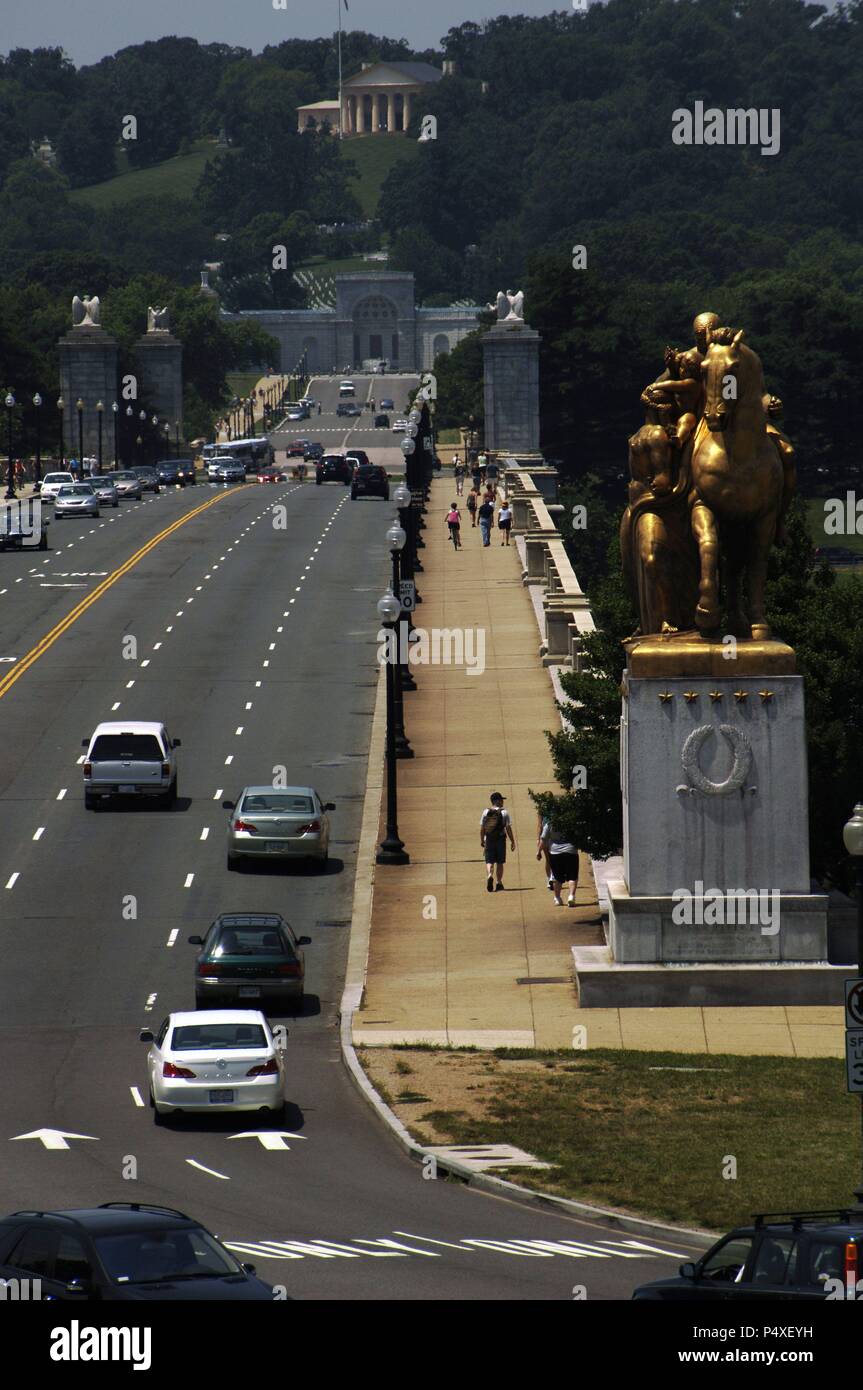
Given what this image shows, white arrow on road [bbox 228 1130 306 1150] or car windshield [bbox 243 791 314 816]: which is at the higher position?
car windshield [bbox 243 791 314 816]

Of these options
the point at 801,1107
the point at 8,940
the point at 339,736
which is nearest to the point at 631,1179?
the point at 801,1107

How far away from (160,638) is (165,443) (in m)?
85.8

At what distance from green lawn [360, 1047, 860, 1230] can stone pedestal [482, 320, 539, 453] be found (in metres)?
99.2

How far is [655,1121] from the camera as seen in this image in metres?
26.8

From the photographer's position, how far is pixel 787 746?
3195 centimetres

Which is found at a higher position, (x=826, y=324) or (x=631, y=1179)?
(x=826, y=324)

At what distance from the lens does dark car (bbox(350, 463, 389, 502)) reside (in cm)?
10550

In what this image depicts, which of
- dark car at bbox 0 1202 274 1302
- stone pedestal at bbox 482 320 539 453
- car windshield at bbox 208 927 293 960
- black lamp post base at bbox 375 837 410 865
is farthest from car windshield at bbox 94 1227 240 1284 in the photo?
stone pedestal at bbox 482 320 539 453

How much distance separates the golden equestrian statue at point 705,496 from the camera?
31.6m

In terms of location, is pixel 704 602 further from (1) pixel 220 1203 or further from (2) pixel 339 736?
(2) pixel 339 736

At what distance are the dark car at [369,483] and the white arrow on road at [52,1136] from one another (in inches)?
3128

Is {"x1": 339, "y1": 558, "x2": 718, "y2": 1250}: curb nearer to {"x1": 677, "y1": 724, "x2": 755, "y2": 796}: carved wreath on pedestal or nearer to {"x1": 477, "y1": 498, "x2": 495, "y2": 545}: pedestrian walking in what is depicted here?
{"x1": 677, "y1": 724, "x2": 755, "y2": 796}: carved wreath on pedestal

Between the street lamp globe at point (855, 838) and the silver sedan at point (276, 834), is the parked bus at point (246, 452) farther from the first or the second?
the street lamp globe at point (855, 838)

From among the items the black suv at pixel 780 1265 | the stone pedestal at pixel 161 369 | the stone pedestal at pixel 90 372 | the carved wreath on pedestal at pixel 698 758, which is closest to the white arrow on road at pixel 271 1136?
the carved wreath on pedestal at pixel 698 758
